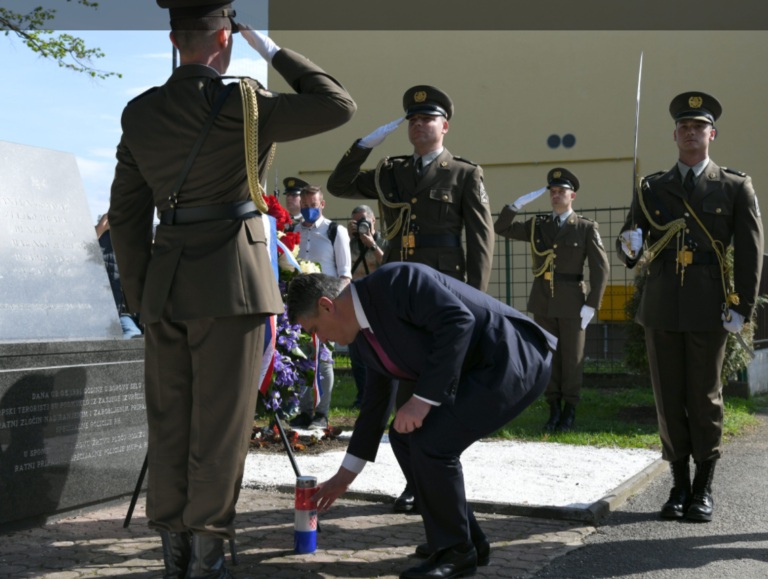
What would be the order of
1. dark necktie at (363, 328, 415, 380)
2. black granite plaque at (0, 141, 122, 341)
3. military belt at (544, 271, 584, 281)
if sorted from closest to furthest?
dark necktie at (363, 328, 415, 380) < black granite plaque at (0, 141, 122, 341) < military belt at (544, 271, 584, 281)

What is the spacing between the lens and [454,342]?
310 centimetres

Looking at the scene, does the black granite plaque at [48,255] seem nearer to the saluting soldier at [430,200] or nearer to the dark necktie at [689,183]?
the saluting soldier at [430,200]

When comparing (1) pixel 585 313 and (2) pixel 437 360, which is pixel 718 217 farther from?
(1) pixel 585 313

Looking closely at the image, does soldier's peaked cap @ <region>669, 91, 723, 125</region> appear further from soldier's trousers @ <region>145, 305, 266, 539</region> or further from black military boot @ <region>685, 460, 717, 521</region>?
soldier's trousers @ <region>145, 305, 266, 539</region>

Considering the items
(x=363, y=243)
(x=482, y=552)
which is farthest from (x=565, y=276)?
(x=482, y=552)

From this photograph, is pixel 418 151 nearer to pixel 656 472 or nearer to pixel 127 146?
pixel 127 146

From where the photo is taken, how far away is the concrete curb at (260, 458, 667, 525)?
432 centimetres

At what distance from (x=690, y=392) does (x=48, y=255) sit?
3.60m

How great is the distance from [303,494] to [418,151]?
2.18 meters

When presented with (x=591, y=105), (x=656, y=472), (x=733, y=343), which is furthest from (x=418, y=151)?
(x=591, y=105)

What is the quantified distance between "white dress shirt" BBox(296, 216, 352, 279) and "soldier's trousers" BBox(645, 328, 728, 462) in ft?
11.7

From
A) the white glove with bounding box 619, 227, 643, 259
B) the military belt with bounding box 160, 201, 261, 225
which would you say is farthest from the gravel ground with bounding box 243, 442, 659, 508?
the military belt with bounding box 160, 201, 261, 225

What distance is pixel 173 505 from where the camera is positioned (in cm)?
309

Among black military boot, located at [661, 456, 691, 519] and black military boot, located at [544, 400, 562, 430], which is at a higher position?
black military boot, located at [661, 456, 691, 519]
